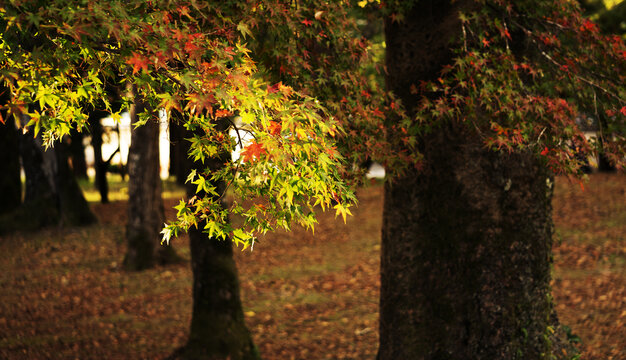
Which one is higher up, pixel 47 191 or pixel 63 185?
pixel 63 185

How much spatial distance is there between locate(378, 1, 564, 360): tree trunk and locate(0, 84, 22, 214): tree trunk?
48.5 ft

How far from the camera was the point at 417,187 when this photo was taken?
6465 mm

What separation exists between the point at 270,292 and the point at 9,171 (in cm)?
1061

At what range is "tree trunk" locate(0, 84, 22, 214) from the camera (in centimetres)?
1720

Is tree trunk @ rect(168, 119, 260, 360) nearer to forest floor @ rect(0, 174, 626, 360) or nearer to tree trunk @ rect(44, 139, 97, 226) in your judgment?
forest floor @ rect(0, 174, 626, 360)

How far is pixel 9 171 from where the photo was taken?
1753 centimetres

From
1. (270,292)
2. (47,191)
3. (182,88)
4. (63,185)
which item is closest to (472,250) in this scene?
(182,88)

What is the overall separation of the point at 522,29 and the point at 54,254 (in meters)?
13.1

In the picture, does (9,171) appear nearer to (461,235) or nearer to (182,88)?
(461,235)

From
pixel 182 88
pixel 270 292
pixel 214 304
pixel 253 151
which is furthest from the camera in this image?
pixel 270 292

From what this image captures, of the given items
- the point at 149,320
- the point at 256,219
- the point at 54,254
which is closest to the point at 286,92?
the point at 256,219

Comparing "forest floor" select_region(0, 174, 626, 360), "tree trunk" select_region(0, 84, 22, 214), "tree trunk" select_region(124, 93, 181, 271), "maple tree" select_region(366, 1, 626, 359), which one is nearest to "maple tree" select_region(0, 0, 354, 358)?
"maple tree" select_region(366, 1, 626, 359)

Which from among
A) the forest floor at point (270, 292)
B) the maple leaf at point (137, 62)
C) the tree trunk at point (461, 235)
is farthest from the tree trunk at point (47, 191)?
the maple leaf at point (137, 62)

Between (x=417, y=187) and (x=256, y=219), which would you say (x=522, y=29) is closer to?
(x=417, y=187)
